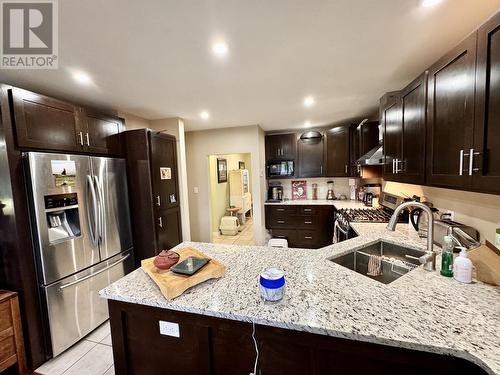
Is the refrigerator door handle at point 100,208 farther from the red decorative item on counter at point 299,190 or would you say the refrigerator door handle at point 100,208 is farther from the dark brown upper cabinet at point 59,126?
the red decorative item on counter at point 299,190

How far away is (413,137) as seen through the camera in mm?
1629

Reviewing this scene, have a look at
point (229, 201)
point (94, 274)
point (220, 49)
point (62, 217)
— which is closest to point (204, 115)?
point (220, 49)

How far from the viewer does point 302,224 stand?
4.11m

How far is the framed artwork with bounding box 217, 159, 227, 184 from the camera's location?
564 centimetres

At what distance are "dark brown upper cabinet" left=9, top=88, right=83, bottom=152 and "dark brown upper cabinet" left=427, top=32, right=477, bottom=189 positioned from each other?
120 inches

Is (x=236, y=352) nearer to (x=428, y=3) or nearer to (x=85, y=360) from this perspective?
(x=85, y=360)

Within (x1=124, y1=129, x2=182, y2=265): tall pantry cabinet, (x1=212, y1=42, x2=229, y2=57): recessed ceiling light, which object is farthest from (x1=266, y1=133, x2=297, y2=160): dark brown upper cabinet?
(x1=212, y1=42, x2=229, y2=57): recessed ceiling light

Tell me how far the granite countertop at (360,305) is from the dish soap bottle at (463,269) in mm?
35

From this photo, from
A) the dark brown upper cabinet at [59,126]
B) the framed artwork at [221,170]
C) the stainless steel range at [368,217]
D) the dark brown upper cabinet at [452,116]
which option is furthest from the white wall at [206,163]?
the dark brown upper cabinet at [452,116]

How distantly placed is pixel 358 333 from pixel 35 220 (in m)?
2.37

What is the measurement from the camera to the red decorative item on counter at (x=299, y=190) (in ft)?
15.4

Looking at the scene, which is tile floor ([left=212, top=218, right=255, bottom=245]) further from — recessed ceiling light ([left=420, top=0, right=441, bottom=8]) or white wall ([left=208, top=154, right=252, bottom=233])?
recessed ceiling light ([left=420, top=0, right=441, bottom=8])

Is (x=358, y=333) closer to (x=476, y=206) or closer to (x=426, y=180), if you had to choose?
(x=426, y=180)

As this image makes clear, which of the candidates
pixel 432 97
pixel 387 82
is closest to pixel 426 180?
pixel 432 97
